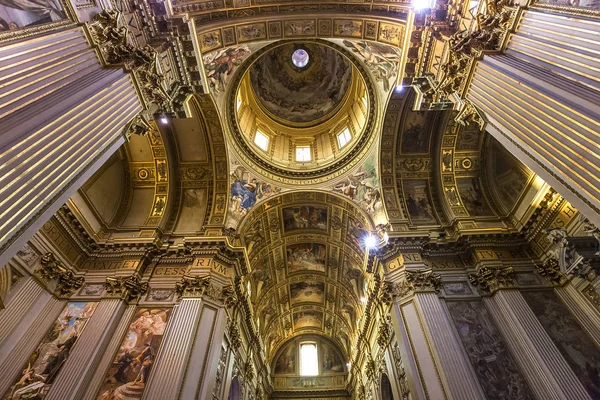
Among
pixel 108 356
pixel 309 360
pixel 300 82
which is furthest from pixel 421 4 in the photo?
pixel 309 360

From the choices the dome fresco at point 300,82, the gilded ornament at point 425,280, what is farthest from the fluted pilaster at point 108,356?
the dome fresco at point 300,82

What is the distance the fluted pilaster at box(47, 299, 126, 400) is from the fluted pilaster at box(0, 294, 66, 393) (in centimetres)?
109

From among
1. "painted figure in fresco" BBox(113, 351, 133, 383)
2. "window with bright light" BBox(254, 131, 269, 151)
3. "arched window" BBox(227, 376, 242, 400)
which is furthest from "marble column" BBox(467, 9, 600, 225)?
"arched window" BBox(227, 376, 242, 400)

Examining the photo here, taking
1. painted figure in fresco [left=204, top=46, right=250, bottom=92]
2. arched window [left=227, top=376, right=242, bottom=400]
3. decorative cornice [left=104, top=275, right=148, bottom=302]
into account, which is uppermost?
painted figure in fresco [left=204, top=46, right=250, bottom=92]

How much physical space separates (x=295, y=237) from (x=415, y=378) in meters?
9.79

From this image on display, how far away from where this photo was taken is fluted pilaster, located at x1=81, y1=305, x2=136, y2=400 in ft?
27.2

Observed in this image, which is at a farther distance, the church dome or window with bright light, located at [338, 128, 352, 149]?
window with bright light, located at [338, 128, 352, 149]

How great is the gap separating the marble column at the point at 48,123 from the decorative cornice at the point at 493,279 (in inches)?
469

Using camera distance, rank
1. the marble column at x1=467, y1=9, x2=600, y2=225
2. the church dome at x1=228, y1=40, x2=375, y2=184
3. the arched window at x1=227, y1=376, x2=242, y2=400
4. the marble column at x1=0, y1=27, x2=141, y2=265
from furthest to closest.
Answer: the church dome at x1=228, y1=40, x2=375, y2=184 → the arched window at x1=227, y1=376, x2=242, y2=400 → the marble column at x1=467, y1=9, x2=600, y2=225 → the marble column at x1=0, y1=27, x2=141, y2=265

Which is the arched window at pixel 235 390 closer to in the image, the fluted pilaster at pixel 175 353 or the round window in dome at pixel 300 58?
the fluted pilaster at pixel 175 353

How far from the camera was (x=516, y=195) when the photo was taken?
12.6 metres

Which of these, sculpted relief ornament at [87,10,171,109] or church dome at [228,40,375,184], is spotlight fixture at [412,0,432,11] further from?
church dome at [228,40,375,184]

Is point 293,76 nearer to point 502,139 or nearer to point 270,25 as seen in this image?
point 270,25

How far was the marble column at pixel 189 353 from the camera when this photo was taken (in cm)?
823
